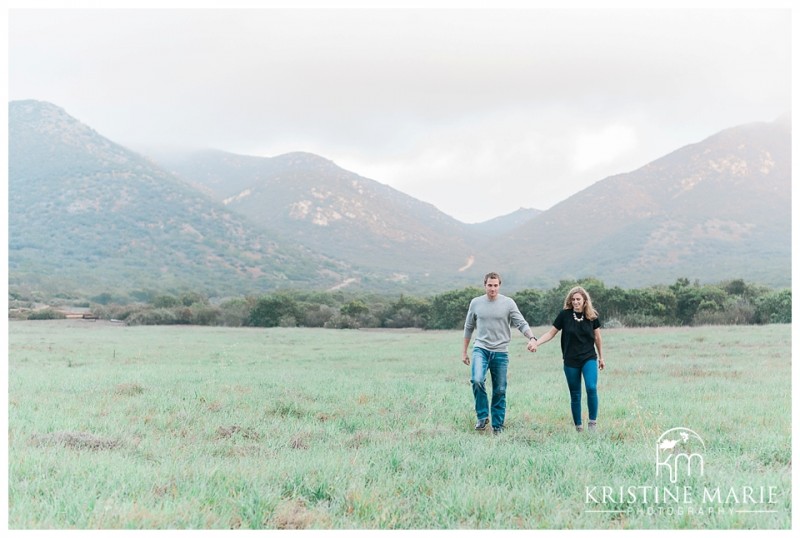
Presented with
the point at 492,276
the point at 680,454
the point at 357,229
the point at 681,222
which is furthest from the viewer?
the point at 357,229

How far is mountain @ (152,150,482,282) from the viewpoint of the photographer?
113m

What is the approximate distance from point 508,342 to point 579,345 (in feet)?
2.87

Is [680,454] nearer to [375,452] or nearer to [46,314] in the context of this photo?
[375,452]

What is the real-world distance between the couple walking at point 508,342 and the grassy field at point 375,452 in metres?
0.42

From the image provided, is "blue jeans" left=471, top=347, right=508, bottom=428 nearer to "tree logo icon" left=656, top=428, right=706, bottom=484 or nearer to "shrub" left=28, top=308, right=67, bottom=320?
"tree logo icon" left=656, top=428, right=706, bottom=484

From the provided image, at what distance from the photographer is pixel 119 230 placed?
10550cm

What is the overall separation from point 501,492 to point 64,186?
421ft

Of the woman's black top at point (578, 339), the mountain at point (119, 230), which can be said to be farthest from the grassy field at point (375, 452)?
the mountain at point (119, 230)

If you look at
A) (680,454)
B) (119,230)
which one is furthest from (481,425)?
(119,230)

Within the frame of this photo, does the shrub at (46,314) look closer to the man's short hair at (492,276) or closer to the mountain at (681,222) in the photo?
the man's short hair at (492,276)

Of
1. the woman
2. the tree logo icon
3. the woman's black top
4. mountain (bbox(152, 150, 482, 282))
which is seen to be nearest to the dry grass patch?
the woman

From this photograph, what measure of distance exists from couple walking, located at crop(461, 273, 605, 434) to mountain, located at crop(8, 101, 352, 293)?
6837 centimetres
